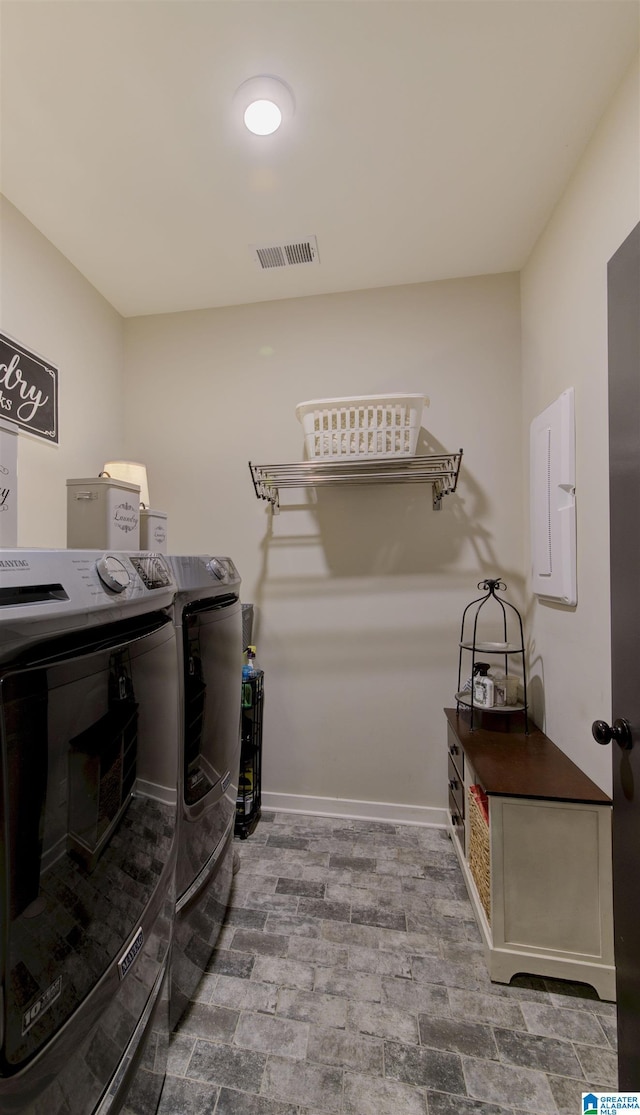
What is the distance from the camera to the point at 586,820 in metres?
1.31

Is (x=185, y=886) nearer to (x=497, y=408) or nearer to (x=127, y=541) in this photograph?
(x=127, y=541)

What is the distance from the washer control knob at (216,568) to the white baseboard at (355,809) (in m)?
1.47

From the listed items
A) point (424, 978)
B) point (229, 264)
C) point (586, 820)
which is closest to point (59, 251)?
point (229, 264)


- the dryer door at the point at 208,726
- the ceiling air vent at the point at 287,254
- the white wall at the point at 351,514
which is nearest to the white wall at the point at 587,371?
the white wall at the point at 351,514

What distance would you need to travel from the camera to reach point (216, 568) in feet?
4.51

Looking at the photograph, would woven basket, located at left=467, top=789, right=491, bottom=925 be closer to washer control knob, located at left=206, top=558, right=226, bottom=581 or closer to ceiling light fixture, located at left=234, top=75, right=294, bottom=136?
washer control knob, located at left=206, top=558, right=226, bottom=581

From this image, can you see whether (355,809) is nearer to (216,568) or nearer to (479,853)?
(479,853)

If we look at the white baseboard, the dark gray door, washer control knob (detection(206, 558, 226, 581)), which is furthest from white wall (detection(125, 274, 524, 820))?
the dark gray door

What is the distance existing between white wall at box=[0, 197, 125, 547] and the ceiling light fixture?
3.40ft

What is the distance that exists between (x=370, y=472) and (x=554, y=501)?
2.60ft

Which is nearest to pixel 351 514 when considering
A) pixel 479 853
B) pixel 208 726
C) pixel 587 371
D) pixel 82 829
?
pixel 587 371

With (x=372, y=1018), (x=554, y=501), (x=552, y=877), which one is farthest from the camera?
(x=554, y=501)

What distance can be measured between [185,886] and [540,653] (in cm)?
157

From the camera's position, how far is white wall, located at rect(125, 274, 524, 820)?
2.12 metres
